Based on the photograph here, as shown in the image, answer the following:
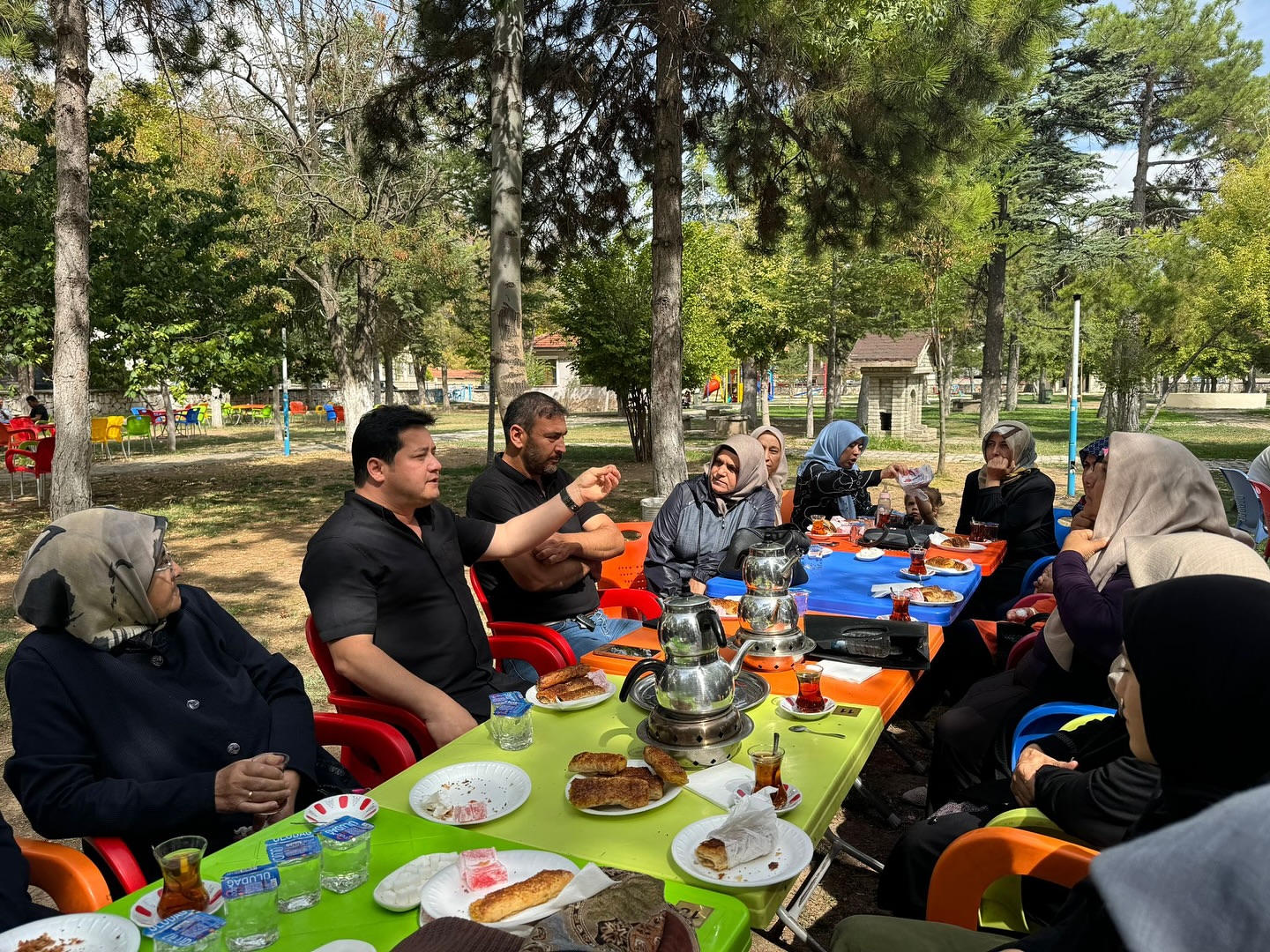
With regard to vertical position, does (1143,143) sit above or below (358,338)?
above

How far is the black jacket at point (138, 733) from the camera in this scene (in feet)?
6.67

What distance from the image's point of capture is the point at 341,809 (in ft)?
6.19

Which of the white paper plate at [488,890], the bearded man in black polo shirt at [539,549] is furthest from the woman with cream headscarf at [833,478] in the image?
the white paper plate at [488,890]

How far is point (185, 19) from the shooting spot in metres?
7.80

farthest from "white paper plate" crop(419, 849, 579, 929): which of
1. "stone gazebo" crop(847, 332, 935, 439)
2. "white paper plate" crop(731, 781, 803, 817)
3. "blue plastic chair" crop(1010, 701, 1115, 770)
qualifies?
"stone gazebo" crop(847, 332, 935, 439)

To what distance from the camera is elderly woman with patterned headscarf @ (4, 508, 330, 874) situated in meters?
2.05

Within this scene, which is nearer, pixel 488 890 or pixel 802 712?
pixel 488 890

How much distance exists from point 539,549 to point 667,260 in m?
5.32

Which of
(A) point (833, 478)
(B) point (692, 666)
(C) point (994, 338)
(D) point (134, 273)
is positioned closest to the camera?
(B) point (692, 666)

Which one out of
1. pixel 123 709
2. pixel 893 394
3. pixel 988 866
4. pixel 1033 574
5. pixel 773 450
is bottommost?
pixel 988 866

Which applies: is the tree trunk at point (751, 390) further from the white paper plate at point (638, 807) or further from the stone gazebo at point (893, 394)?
the white paper plate at point (638, 807)

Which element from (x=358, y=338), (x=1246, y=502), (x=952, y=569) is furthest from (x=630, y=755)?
(x=358, y=338)

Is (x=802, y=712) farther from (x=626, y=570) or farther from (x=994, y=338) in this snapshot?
(x=994, y=338)

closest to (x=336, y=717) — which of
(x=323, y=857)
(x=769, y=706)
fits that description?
(x=323, y=857)
